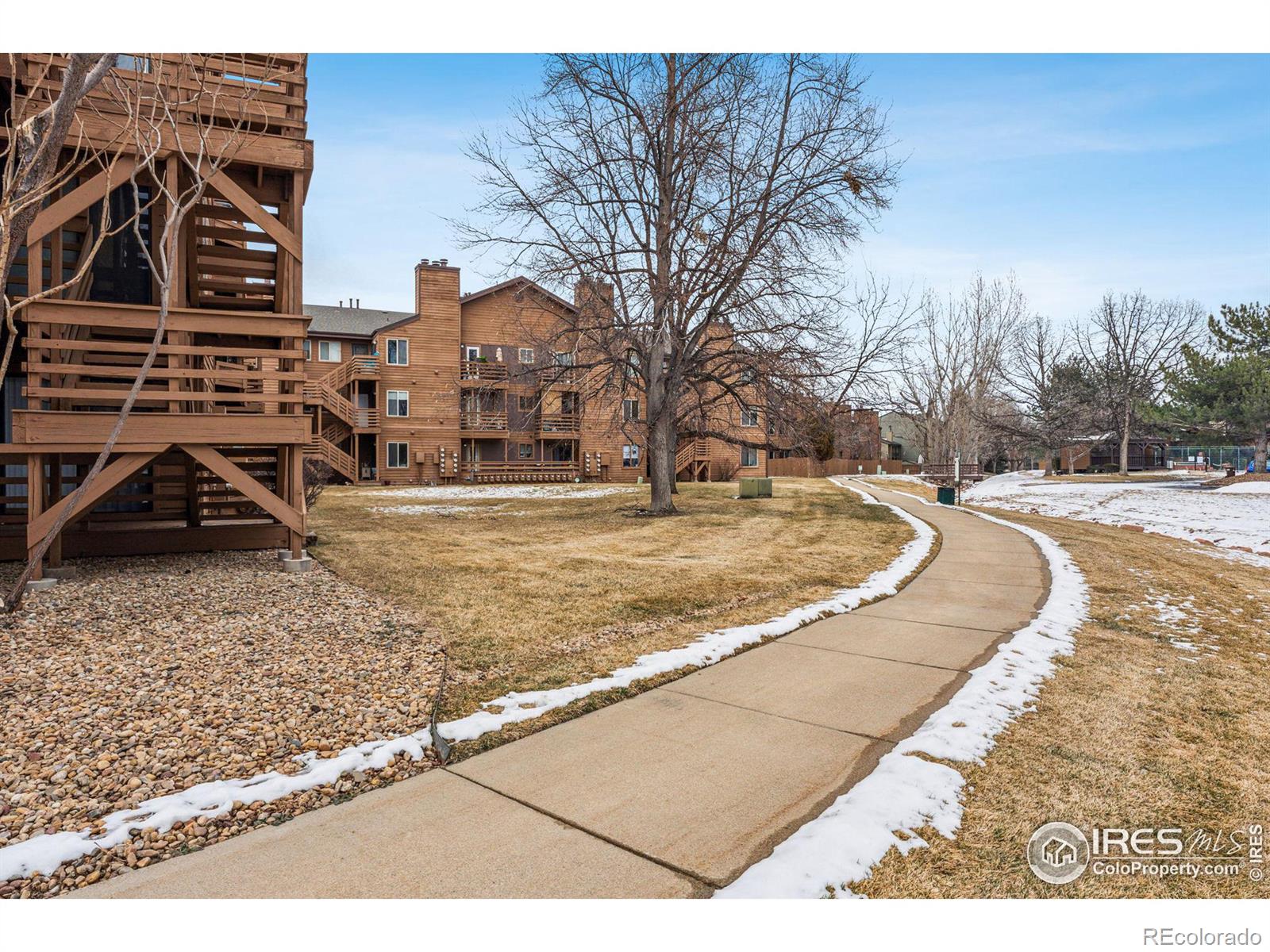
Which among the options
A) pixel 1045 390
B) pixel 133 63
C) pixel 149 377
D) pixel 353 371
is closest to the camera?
pixel 149 377

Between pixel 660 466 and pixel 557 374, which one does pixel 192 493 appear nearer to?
pixel 557 374

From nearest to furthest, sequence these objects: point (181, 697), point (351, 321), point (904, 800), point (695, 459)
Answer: point (904, 800) → point (181, 697) → point (351, 321) → point (695, 459)

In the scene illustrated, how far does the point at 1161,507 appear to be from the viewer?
18906 millimetres

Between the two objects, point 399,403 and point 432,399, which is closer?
point 399,403

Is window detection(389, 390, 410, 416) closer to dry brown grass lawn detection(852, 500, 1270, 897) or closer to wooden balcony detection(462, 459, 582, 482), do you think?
wooden balcony detection(462, 459, 582, 482)

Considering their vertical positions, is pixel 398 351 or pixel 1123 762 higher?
pixel 398 351

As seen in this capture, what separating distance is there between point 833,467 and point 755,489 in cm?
2715

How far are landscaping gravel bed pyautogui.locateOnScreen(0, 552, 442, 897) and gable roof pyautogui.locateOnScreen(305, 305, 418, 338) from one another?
26.6m

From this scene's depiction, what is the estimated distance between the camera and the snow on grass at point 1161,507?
44.3 feet

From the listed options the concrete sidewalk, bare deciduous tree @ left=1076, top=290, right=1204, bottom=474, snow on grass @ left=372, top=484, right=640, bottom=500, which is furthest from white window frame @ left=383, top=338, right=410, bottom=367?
bare deciduous tree @ left=1076, top=290, right=1204, bottom=474

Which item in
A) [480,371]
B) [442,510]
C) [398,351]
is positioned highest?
[398,351]

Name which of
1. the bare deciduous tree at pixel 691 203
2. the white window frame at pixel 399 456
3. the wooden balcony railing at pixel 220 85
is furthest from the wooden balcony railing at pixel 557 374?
the white window frame at pixel 399 456

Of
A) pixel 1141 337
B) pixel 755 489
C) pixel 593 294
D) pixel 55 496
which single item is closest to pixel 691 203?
pixel 593 294

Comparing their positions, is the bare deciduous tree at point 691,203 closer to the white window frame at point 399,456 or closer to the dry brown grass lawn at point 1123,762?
the dry brown grass lawn at point 1123,762
